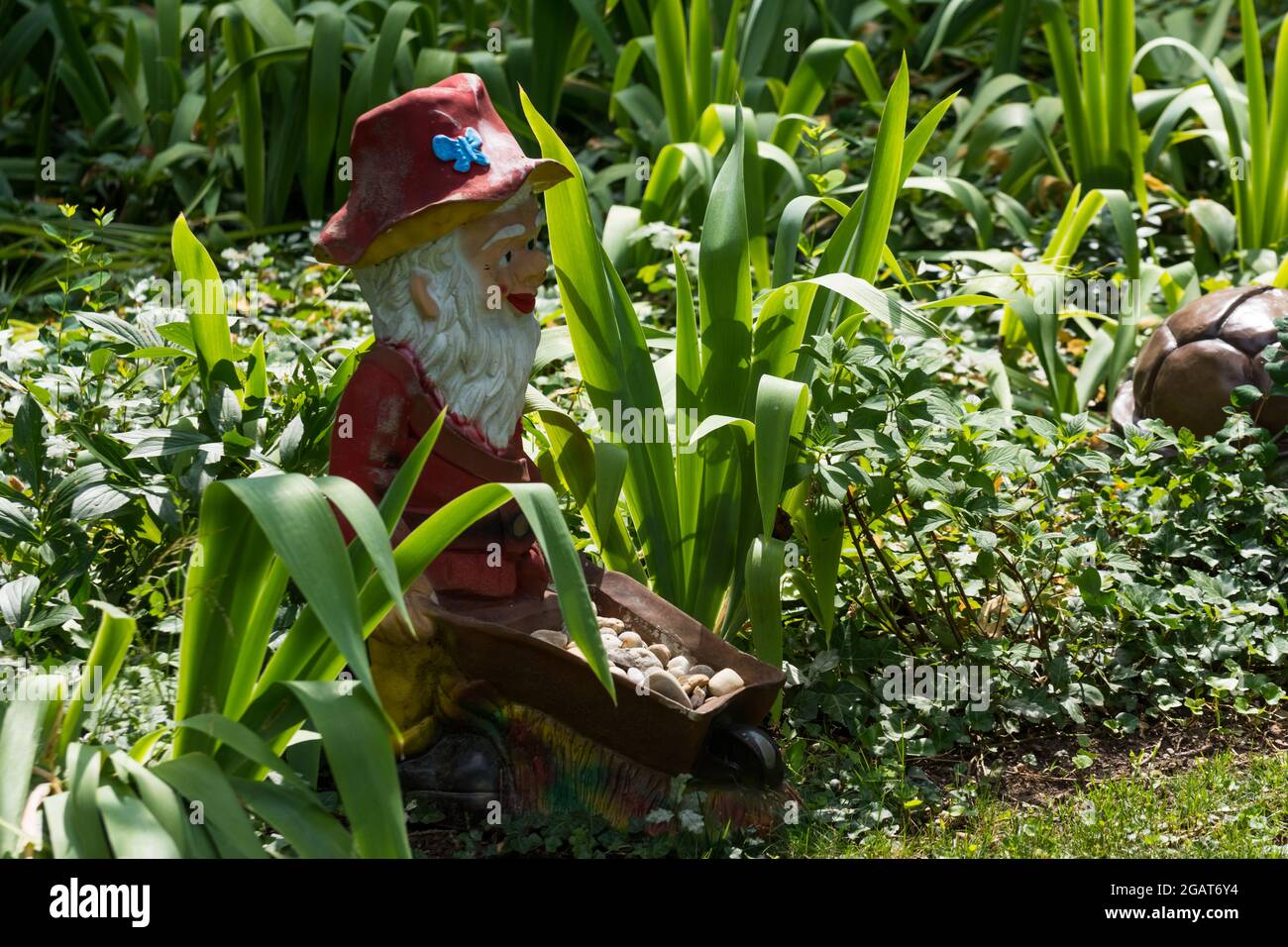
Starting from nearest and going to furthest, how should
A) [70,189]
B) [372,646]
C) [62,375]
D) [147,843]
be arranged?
[147,843], [372,646], [62,375], [70,189]

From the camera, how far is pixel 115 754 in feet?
5.66

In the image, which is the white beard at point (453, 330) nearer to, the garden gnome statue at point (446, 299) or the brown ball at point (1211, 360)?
the garden gnome statue at point (446, 299)

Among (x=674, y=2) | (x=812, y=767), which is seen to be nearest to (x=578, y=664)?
(x=812, y=767)

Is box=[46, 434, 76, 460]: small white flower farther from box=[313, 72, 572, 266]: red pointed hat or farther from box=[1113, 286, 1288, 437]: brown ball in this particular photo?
box=[1113, 286, 1288, 437]: brown ball

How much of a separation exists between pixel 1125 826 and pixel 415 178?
1462mm

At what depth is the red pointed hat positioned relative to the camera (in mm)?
2189

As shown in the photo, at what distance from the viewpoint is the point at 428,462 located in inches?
88.1

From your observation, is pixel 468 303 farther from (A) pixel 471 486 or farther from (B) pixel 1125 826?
(B) pixel 1125 826

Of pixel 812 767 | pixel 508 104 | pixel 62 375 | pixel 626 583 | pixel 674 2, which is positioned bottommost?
pixel 812 767

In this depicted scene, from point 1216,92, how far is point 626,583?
2.42 meters

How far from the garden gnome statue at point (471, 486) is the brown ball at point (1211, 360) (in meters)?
1.42

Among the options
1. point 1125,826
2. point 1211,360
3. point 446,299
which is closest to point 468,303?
point 446,299
